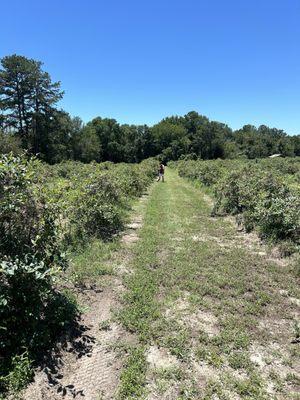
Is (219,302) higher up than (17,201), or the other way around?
(17,201)

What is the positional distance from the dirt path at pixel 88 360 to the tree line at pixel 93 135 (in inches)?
167

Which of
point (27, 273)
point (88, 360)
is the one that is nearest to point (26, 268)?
point (27, 273)

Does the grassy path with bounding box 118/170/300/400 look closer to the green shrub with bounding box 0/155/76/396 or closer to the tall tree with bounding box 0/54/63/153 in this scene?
the green shrub with bounding box 0/155/76/396

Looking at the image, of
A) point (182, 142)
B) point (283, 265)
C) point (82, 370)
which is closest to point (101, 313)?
point (82, 370)

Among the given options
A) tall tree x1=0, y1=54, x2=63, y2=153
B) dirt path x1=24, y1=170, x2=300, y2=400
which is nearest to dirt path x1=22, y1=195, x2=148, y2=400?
dirt path x1=24, y1=170, x2=300, y2=400

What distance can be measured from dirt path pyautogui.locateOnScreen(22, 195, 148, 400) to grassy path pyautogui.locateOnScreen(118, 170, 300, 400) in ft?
0.63

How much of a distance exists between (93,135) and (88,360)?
6676cm

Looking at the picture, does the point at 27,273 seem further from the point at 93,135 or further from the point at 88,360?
the point at 93,135

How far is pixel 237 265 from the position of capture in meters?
7.70

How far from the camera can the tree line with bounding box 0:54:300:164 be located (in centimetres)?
4631

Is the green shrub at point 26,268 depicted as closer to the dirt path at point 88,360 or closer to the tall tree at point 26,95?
the dirt path at point 88,360

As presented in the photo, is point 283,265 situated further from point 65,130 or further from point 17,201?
point 65,130

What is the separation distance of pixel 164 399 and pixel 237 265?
4511mm

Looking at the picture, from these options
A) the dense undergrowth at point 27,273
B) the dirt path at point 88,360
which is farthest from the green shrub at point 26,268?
the dirt path at point 88,360
